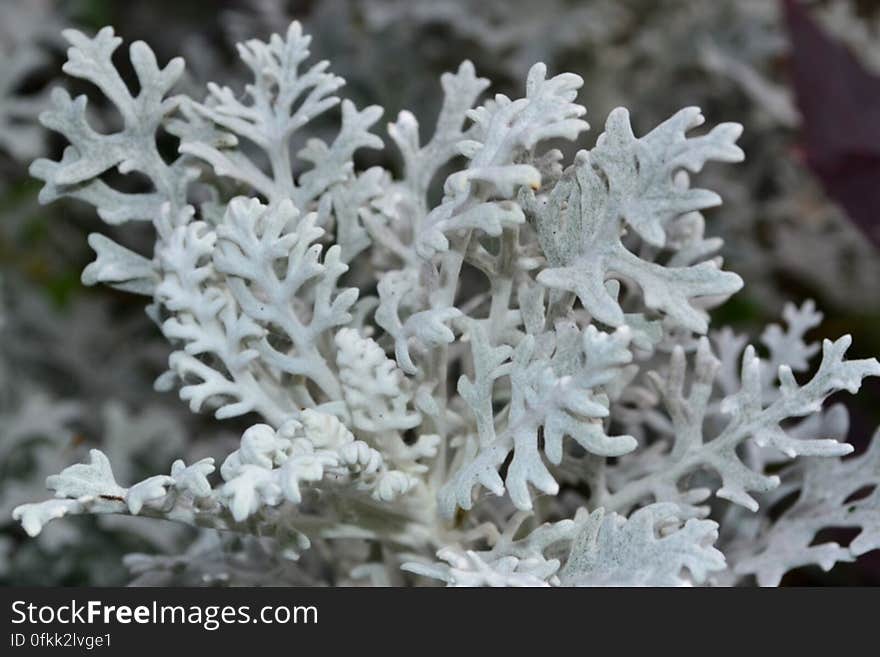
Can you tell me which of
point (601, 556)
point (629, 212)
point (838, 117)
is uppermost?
point (838, 117)

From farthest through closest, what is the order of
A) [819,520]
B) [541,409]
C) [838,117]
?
[838,117] < [819,520] < [541,409]

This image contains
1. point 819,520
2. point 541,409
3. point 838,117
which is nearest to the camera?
point 541,409

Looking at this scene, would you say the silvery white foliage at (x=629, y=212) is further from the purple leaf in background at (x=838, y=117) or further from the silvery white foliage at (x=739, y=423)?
the purple leaf in background at (x=838, y=117)

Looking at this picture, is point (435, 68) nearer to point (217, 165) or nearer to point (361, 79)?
point (361, 79)

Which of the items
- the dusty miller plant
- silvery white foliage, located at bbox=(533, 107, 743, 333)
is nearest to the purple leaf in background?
the dusty miller plant

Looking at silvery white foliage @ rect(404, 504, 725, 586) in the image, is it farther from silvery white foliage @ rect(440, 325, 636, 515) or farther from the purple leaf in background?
the purple leaf in background

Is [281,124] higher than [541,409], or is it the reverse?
[281,124]

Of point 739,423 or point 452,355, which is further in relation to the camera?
point 452,355

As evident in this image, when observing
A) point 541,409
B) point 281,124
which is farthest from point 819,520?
point 281,124

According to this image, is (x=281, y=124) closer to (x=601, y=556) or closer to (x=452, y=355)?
(x=452, y=355)
